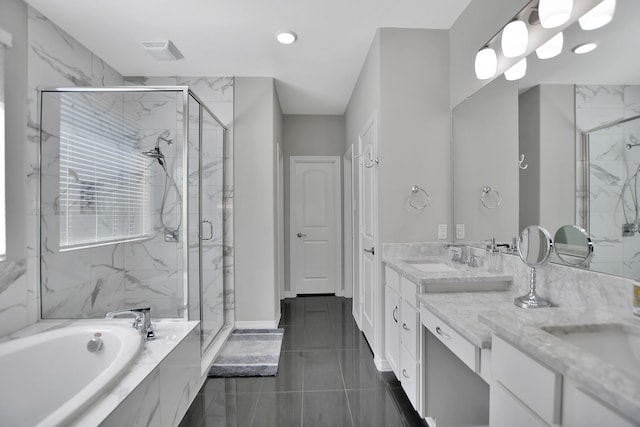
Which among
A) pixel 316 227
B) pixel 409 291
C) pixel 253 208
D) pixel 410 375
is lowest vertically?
pixel 410 375

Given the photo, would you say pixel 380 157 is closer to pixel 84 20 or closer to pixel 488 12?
pixel 488 12

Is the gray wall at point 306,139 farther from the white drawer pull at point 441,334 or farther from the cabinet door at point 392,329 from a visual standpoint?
the white drawer pull at point 441,334

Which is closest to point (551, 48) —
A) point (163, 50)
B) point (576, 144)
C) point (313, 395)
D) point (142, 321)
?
point (576, 144)

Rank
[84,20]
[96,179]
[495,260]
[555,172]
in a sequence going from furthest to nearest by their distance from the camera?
[96,179] < [84,20] < [495,260] < [555,172]

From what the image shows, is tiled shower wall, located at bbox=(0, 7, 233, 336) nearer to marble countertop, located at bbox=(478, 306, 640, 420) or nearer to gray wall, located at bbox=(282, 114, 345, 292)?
gray wall, located at bbox=(282, 114, 345, 292)

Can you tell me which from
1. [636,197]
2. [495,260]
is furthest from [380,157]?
[636,197]

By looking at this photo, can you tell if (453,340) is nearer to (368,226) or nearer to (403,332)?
(403,332)

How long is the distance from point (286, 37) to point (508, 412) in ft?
8.74

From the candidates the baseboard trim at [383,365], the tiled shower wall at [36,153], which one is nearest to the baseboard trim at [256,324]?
the tiled shower wall at [36,153]

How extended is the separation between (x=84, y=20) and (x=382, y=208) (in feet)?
8.62

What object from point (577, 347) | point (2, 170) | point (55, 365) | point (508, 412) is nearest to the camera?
point (577, 347)

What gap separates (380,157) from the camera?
2.32 metres

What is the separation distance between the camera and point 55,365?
5.23 feet

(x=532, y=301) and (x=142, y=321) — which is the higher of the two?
(x=532, y=301)
